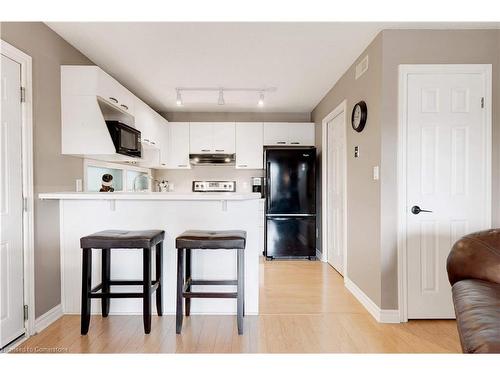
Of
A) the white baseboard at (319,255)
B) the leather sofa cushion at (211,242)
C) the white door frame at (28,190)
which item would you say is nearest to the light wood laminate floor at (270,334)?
the white door frame at (28,190)

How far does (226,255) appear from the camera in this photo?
264 cm

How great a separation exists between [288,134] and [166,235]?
3099 millimetres

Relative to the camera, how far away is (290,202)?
15.1ft

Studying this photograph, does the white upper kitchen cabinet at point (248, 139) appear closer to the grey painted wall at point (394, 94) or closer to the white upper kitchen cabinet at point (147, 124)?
the white upper kitchen cabinet at point (147, 124)

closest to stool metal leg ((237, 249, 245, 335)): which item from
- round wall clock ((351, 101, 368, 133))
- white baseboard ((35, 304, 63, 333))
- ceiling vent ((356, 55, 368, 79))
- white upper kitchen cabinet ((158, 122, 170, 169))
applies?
white baseboard ((35, 304, 63, 333))

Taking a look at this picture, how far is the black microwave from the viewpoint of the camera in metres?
2.85

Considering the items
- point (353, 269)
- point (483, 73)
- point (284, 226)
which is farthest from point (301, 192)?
point (483, 73)

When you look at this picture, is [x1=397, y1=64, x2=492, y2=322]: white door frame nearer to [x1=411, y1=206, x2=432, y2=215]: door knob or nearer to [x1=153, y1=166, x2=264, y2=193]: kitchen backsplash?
[x1=411, y1=206, x2=432, y2=215]: door knob

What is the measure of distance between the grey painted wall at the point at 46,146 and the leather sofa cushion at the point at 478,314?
8.73ft

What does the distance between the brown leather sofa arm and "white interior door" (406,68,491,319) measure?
102 cm

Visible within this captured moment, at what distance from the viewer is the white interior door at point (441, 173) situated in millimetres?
2449

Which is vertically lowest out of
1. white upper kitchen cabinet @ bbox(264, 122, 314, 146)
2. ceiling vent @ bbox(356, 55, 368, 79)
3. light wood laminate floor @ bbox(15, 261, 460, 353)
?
light wood laminate floor @ bbox(15, 261, 460, 353)
